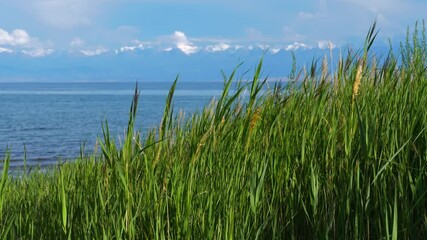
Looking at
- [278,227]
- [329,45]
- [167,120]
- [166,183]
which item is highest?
[329,45]

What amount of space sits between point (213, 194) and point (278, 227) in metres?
0.46

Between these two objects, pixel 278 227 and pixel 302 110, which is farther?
pixel 302 110

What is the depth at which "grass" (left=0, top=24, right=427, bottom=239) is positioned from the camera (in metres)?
3.52

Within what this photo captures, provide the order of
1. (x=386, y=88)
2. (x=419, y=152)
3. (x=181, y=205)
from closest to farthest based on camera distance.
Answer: (x=181, y=205), (x=419, y=152), (x=386, y=88)

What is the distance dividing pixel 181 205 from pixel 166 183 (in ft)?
0.66

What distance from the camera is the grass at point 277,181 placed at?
3.52m

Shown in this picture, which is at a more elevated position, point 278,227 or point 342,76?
point 342,76

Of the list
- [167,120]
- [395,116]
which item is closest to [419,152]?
[395,116]

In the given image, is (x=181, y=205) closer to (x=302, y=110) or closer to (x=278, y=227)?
(x=278, y=227)

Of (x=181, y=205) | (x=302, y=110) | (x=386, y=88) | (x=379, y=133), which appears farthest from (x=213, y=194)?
(x=386, y=88)

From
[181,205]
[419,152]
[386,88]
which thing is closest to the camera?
[181,205]

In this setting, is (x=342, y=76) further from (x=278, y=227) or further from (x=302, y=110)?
(x=278, y=227)

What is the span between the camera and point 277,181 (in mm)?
3977

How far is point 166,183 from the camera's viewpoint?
3.77 metres
